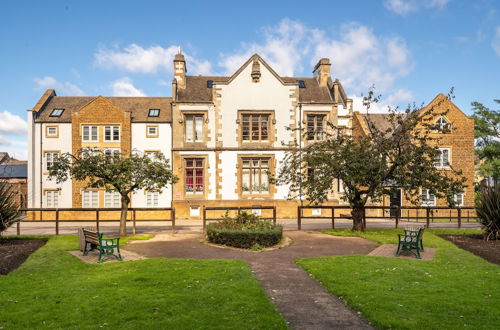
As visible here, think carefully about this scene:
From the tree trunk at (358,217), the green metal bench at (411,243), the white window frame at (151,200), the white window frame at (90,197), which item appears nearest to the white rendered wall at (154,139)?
the white window frame at (151,200)

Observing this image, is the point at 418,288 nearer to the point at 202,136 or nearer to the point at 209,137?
the point at 209,137

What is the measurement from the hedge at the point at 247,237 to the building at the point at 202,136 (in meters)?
16.1

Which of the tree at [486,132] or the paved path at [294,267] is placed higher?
the tree at [486,132]

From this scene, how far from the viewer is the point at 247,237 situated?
16234mm

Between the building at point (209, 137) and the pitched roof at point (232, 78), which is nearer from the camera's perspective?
the building at point (209, 137)

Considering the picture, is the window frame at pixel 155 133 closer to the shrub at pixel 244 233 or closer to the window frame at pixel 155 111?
the window frame at pixel 155 111

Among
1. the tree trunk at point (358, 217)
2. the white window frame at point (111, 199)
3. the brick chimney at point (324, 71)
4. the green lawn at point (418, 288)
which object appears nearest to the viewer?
the green lawn at point (418, 288)

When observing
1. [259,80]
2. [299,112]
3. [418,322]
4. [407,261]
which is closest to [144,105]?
[259,80]

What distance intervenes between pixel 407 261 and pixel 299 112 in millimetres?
22714

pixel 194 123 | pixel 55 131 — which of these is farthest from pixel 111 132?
pixel 194 123

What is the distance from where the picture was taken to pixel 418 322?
7238mm

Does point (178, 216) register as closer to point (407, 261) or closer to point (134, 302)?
point (407, 261)

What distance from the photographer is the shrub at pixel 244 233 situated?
16250 millimetres

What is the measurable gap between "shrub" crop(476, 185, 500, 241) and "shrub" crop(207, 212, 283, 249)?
921cm
